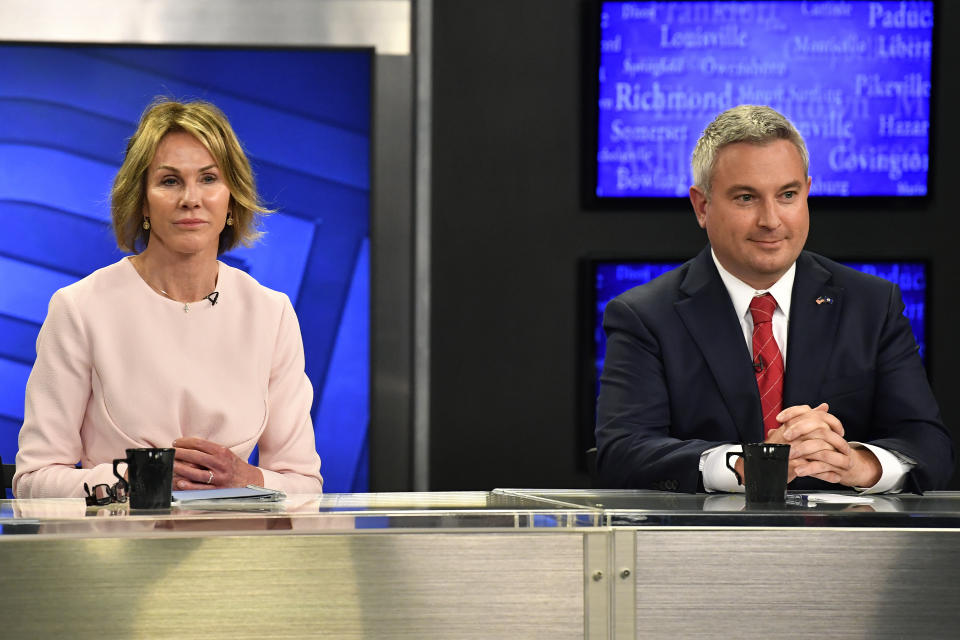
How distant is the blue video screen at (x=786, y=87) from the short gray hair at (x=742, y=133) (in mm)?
1322

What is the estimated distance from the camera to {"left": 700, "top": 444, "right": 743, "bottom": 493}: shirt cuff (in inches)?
72.4

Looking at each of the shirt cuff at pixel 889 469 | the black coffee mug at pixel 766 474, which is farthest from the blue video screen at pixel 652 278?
the black coffee mug at pixel 766 474

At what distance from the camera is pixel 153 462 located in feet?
4.95

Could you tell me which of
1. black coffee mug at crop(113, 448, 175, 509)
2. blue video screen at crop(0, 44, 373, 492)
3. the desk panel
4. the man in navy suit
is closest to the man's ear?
the man in navy suit

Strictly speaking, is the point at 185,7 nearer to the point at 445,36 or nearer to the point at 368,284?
the point at 445,36

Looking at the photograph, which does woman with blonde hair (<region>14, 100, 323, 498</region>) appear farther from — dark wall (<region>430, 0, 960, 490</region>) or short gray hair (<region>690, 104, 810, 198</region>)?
dark wall (<region>430, 0, 960, 490</region>)

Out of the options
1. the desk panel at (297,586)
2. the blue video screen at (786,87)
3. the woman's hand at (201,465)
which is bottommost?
the desk panel at (297,586)

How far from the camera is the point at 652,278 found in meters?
3.71

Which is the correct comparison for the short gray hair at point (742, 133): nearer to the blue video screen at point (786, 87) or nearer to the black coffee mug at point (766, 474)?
the black coffee mug at point (766, 474)

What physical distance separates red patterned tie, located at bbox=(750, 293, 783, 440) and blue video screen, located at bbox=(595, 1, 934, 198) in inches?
57.8

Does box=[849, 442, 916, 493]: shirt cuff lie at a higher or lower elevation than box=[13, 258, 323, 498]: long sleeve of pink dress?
lower

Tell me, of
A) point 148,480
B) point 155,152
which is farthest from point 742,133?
point 148,480

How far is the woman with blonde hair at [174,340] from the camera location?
213 cm

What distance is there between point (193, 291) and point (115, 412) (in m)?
0.30
